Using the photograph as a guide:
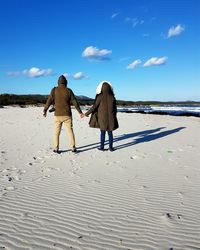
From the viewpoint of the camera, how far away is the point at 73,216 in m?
4.96

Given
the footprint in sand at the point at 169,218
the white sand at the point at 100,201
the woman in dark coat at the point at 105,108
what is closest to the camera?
the white sand at the point at 100,201

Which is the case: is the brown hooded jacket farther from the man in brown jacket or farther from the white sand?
the white sand

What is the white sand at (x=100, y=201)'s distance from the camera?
4.16 meters

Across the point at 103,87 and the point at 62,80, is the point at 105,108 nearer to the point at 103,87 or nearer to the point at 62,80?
the point at 103,87

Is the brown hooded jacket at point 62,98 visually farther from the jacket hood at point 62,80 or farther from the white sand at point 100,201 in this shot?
the white sand at point 100,201

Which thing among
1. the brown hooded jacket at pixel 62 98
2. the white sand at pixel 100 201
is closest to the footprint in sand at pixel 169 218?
the white sand at pixel 100 201

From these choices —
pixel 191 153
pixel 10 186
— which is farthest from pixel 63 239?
pixel 191 153

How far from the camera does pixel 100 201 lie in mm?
5699

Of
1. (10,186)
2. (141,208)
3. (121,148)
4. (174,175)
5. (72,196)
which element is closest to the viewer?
(141,208)

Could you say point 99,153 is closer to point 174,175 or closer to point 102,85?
point 102,85

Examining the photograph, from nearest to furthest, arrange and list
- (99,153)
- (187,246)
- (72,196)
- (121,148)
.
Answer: (187,246)
(72,196)
(99,153)
(121,148)

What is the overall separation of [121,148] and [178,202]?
20.1 feet

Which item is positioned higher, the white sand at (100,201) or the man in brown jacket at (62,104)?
the man in brown jacket at (62,104)

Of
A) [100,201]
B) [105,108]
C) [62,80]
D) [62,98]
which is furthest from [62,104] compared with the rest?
[100,201]
